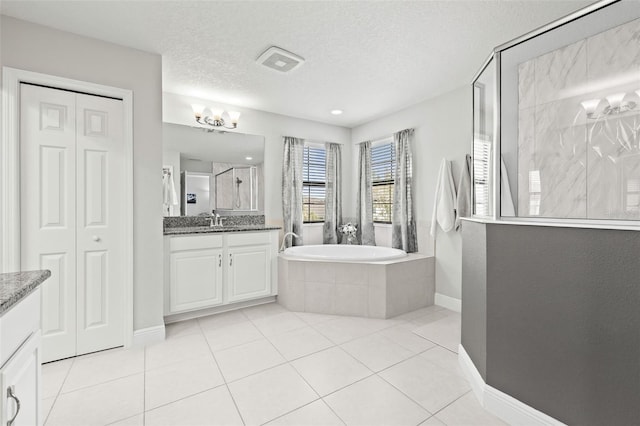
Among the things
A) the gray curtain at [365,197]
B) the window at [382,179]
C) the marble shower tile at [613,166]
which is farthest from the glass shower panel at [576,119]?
the gray curtain at [365,197]

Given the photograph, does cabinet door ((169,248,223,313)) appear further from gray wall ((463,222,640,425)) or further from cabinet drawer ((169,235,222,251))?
gray wall ((463,222,640,425))

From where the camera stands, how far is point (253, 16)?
2.00 meters

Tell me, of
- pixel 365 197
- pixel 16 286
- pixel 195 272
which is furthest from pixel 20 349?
pixel 365 197

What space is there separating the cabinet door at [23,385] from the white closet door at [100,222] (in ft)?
4.66

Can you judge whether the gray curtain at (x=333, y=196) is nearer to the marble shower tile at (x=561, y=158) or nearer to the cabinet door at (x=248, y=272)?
the cabinet door at (x=248, y=272)

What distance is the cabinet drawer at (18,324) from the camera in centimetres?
80

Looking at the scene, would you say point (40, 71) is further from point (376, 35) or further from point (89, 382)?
point (376, 35)

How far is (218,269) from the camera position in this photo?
122 inches

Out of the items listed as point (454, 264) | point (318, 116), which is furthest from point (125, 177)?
point (454, 264)

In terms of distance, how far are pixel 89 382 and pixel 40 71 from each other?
2.17 metres

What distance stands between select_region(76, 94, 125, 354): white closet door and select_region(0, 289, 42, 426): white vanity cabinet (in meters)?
1.39

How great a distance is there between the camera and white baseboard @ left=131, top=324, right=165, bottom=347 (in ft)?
7.88

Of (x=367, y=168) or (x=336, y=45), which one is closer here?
(x=336, y=45)

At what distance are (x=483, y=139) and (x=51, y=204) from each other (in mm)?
3122
